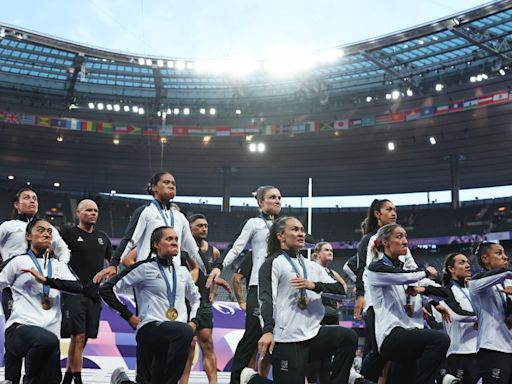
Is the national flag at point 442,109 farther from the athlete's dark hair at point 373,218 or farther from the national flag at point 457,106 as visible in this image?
the athlete's dark hair at point 373,218

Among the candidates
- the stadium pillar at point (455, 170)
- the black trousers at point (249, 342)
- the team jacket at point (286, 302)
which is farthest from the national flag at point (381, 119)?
the team jacket at point (286, 302)

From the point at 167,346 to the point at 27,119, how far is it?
85.5 feet

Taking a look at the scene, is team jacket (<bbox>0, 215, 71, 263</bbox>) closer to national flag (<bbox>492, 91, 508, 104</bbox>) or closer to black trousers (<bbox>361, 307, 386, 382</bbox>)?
black trousers (<bbox>361, 307, 386, 382</bbox>)

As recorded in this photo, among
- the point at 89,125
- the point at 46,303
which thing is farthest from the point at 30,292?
the point at 89,125

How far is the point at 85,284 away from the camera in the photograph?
248 inches

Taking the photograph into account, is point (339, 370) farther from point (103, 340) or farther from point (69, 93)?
point (69, 93)

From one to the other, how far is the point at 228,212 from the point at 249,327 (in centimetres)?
2981

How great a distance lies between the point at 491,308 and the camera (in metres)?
5.80

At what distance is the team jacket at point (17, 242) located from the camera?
6137 mm

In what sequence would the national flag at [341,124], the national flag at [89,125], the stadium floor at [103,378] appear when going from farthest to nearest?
1. the national flag at [89,125]
2. the national flag at [341,124]
3. the stadium floor at [103,378]

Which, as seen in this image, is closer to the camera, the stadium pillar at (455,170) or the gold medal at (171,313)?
the gold medal at (171,313)

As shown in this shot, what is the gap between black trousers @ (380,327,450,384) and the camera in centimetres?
494

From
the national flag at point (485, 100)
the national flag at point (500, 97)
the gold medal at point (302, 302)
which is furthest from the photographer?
the national flag at point (485, 100)

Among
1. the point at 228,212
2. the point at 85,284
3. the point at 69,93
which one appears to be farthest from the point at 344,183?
the point at 85,284
